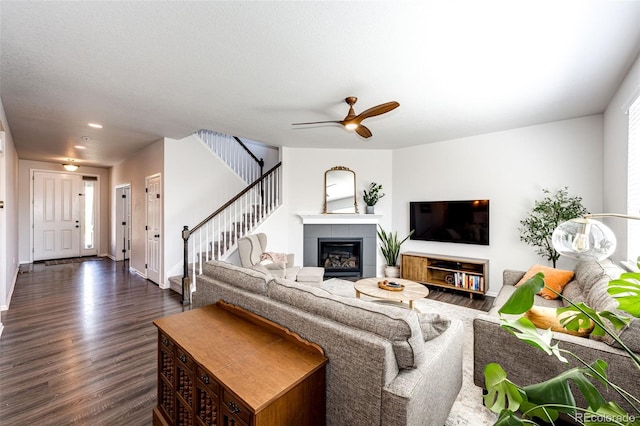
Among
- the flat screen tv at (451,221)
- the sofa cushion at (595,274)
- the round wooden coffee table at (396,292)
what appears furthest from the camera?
the flat screen tv at (451,221)

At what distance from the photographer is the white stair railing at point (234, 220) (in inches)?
189

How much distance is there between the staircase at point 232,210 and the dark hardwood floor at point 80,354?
884mm

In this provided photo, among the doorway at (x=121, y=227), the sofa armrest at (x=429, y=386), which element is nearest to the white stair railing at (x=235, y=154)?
the doorway at (x=121, y=227)

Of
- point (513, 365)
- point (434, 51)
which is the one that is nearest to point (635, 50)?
point (434, 51)

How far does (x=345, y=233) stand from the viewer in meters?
5.54

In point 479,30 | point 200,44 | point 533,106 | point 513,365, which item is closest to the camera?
point 513,365

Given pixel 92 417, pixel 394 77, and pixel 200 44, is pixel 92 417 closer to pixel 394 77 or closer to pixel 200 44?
pixel 200 44

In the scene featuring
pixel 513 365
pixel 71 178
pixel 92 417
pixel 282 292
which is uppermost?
pixel 71 178

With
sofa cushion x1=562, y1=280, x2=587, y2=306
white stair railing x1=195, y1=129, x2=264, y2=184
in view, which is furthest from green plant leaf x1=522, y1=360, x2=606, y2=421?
white stair railing x1=195, y1=129, x2=264, y2=184

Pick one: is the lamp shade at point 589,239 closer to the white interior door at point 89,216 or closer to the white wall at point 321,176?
the white wall at point 321,176

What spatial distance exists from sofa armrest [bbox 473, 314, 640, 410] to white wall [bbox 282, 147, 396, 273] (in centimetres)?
372

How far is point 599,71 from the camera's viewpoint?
2516mm

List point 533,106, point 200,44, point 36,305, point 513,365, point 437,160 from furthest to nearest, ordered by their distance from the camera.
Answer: point 437,160 < point 36,305 < point 533,106 < point 200,44 < point 513,365

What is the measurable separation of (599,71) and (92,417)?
492cm
